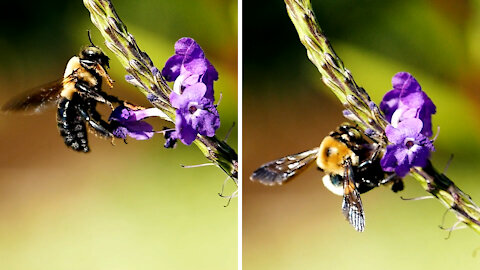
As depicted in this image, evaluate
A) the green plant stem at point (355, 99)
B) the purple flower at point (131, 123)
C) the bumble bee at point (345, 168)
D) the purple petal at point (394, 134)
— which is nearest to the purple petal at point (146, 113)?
the purple flower at point (131, 123)

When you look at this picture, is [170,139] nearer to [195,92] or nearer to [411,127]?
[195,92]

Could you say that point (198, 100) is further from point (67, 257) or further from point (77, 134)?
point (67, 257)

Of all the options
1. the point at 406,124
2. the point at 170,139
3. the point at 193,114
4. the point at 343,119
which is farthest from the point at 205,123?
the point at 406,124

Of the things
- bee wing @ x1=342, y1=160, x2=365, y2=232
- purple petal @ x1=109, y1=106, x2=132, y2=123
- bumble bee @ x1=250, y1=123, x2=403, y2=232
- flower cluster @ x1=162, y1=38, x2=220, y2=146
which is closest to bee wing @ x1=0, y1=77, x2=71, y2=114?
purple petal @ x1=109, y1=106, x2=132, y2=123

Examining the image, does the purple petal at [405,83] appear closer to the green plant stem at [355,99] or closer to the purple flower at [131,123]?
the green plant stem at [355,99]

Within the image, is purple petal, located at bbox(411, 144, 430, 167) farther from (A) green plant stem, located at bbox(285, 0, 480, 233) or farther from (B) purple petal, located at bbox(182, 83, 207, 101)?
(B) purple petal, located at bbox(182, 83, 207, 101)

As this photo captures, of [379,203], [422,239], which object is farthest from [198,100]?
[422,239]
